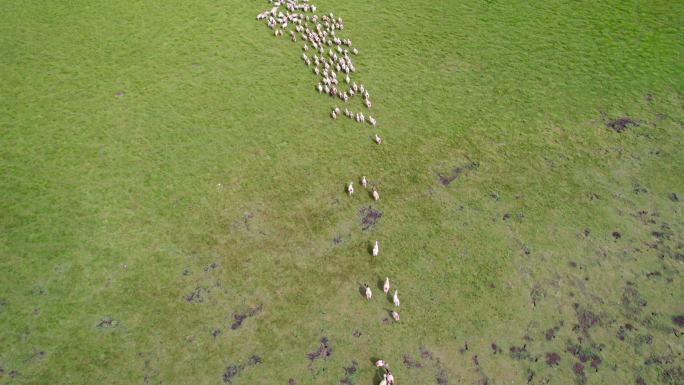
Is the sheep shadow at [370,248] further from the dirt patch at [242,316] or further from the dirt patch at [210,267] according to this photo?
the dirt patch at [210,267]

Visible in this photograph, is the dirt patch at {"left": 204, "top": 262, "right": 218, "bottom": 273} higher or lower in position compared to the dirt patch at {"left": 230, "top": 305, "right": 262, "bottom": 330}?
higher

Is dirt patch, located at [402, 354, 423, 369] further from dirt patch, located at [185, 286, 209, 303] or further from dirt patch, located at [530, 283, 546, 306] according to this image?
dirt patch, located at [185, 286, 209, 303]

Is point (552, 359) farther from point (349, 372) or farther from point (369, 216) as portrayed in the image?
point (369, 216)

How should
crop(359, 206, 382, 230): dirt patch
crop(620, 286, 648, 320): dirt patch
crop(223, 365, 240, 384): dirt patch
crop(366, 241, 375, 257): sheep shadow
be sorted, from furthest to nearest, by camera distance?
crop(359, 206, 382, 230): dirt patch → crop(366, 241, 375, 257): sheep shadow → crop(620, 286, 648, 320): dirt patch → crop(223, 365, 240, 384): dirt patch

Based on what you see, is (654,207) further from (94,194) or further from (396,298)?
(94,194)

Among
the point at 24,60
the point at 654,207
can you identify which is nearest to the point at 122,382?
the point at 24,60

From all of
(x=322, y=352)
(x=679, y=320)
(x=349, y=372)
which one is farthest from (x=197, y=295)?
(x=679, y=320)

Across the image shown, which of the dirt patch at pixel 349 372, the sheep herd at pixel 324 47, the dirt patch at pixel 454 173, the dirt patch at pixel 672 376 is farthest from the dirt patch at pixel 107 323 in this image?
the dirt patch at pixel 672 376

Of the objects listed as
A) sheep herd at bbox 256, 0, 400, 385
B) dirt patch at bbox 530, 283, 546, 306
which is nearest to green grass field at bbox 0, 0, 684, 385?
dirt patch at bbox 530, 283, 546, 306
